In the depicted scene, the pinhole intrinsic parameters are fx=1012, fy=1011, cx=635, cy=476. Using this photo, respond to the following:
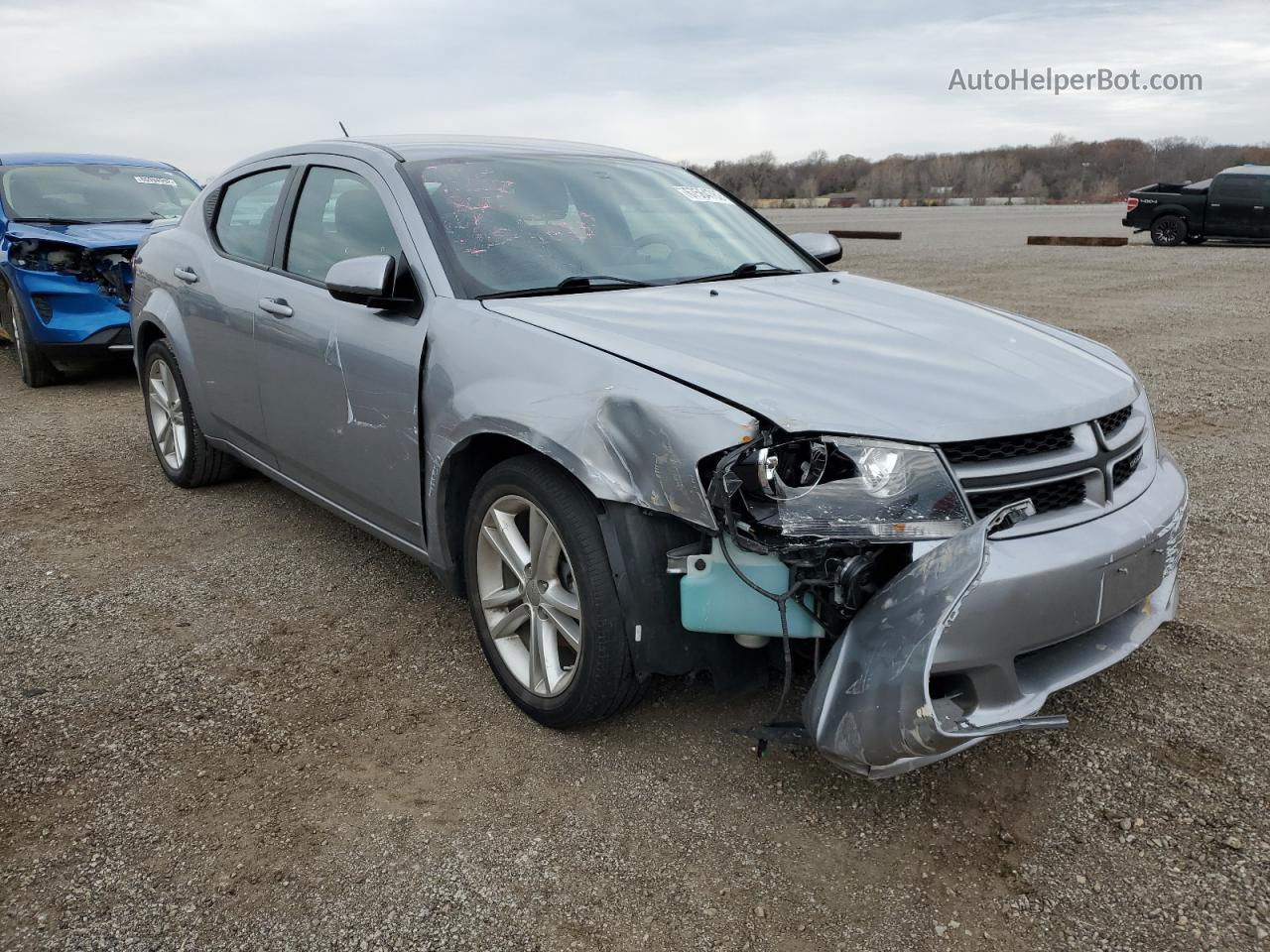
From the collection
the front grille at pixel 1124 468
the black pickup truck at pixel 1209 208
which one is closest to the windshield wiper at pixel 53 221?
the front grille at pixel 1124 468

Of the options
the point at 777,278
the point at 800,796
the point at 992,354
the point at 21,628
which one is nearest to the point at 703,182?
the point at 777,278

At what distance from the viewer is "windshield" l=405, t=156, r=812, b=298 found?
3.20m

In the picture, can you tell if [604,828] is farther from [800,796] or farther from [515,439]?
[515,439]

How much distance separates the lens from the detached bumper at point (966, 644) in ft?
6.83

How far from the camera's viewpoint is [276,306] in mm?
3766

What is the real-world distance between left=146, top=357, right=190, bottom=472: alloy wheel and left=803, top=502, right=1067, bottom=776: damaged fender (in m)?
3.84

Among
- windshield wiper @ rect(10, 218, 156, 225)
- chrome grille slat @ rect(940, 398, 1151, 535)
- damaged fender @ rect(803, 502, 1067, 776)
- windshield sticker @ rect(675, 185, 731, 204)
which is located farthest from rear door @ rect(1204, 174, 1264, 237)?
damaged fender @ rect(803, 502, 1067, 776)

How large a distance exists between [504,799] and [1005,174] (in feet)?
242

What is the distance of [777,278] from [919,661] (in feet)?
6.14

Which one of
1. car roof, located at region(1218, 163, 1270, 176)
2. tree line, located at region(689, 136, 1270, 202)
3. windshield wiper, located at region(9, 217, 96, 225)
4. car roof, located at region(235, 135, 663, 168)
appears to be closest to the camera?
car roof, located at region(235, 135, 663, 168)

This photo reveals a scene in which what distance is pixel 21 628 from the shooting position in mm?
3639

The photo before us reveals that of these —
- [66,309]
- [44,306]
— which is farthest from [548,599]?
[44,306]

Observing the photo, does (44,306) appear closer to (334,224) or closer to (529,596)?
(334,224)

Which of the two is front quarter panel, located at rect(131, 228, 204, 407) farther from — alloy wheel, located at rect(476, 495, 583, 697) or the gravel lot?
alloy wheel, located at rect(476, 495, 583, 697)
